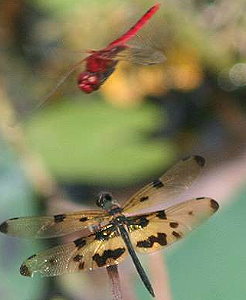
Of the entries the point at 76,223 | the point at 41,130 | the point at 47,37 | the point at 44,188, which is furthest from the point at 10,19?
the point at 76,223

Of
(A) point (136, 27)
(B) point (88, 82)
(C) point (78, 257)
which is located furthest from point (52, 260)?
(A) point (136, 27)

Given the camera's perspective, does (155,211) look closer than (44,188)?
Yes

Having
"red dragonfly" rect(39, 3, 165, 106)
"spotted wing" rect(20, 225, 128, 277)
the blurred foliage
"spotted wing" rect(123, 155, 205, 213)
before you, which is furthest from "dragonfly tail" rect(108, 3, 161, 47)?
"spotted wing" rect(20, 225, 128, 277)

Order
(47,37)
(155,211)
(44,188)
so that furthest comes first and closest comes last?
1. (47,37)
2. (44,188)
3. (155,211)

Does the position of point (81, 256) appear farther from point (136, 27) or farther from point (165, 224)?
point (136, 27)

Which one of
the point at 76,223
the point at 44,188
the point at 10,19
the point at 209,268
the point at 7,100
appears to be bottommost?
the point at 209,268

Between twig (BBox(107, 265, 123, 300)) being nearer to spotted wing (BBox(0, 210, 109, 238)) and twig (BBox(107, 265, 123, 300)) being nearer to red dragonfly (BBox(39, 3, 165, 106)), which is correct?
spotted wing (BBox(0, 210, 109, 238))

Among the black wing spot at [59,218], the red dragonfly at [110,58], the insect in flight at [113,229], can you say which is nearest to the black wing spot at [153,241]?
the insect in flight at [113,229]

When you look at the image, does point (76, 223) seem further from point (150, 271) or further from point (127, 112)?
point (127, 112)
